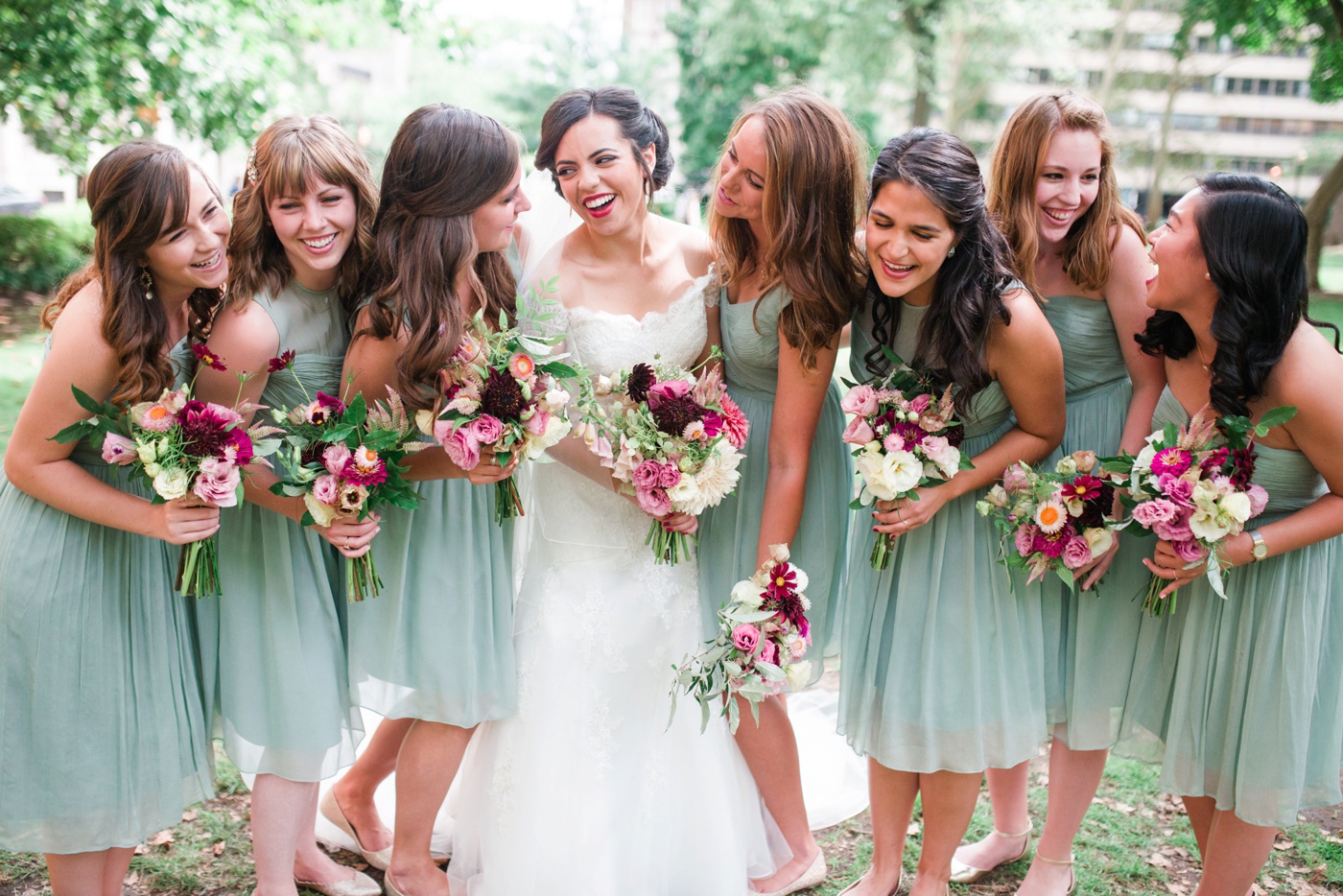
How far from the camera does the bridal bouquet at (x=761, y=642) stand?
3.07 metres

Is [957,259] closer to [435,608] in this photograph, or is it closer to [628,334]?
[628,334]

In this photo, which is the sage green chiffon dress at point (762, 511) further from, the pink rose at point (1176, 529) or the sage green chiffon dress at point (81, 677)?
the sage green chiffon dress at point (81, 677)

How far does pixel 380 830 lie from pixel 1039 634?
2629mm

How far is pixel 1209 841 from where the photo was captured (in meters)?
3.38

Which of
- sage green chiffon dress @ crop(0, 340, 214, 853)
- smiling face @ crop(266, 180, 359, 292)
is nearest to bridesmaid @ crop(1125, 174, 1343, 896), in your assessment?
smiling face @ crop(266, 180, 359, 292)

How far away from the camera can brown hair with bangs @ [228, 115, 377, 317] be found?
3.18 m

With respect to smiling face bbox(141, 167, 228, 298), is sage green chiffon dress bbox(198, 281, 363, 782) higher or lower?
lower

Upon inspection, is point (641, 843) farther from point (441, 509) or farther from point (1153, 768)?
point (1153, 768)

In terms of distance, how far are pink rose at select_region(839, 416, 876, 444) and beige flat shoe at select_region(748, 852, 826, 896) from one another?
1752mm

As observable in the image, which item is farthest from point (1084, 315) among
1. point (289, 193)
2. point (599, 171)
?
point (289, 193)

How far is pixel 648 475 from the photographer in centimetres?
317

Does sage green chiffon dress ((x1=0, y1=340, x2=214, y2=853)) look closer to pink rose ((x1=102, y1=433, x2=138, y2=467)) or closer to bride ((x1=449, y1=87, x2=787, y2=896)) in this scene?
pink rose ((x1=102, y1=433, x2=138, y2=467))

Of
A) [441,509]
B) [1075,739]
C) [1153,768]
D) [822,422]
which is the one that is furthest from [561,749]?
[1153,768]

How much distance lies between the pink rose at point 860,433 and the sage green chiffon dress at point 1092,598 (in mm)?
663
